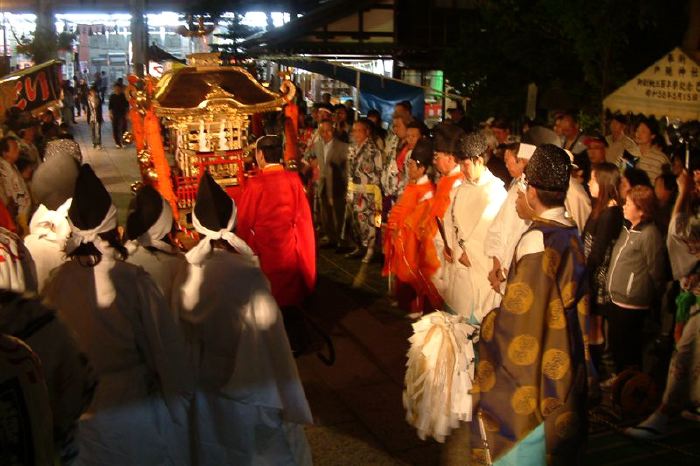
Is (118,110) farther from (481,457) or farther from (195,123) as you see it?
(481,457)

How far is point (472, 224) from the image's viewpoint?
5.46 meters

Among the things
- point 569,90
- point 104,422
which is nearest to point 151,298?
point 104,422

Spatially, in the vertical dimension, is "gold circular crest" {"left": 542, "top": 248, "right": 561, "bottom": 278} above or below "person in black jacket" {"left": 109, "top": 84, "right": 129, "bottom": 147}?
above

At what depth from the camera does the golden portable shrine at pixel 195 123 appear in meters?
7.57

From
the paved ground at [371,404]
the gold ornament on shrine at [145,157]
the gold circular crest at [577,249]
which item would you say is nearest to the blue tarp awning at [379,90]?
the paved ground at [371,404]

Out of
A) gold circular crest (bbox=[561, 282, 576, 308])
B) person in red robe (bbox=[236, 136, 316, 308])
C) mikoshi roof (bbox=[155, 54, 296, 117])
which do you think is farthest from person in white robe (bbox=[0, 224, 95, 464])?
mikoshi roof (bbox=[155, 54, 296, 117])

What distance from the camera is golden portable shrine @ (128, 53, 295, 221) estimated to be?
757 cm

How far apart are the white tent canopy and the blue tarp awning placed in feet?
9.17

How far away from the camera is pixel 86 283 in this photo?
319 centimetres

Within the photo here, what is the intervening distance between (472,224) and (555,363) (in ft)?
7.92

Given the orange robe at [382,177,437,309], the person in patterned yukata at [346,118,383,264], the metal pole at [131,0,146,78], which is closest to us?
the orange robe at [382,177,437,309]

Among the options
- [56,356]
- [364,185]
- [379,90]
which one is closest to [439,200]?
[364,185]

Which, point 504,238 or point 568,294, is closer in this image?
point 568,294

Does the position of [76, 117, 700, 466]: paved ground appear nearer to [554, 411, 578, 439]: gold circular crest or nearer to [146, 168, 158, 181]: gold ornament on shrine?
[554, 411, 578, 439]: gold circular crest
